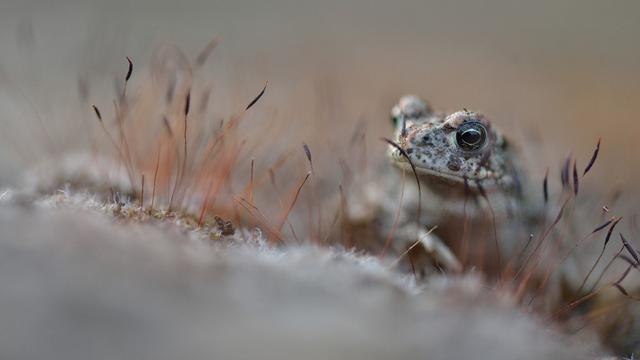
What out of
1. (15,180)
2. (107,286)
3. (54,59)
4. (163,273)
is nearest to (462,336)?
(163,273)

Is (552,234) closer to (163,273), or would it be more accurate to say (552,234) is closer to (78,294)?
(163,273)

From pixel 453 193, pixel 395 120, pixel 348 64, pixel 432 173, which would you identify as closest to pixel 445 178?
pixel 432 173

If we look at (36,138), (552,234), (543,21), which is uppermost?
(543,21)

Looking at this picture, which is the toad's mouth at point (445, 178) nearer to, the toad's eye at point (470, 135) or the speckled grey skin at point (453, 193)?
the speckled grey skin at point (453, 193)

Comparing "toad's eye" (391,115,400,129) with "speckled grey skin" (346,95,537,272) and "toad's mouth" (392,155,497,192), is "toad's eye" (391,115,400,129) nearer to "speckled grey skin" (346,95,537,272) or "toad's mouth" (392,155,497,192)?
"speckled grey skin" (346,95,537,272)

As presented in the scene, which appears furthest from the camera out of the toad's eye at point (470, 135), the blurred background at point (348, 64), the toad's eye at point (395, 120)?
the blurred background at point (348, 64)

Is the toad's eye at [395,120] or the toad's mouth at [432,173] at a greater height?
the toad's eye at [395,120]

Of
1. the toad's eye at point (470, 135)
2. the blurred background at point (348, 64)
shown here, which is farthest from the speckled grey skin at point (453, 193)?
the blurred background at point (348, 64)

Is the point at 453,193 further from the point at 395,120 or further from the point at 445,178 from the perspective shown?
the point at 395,120
